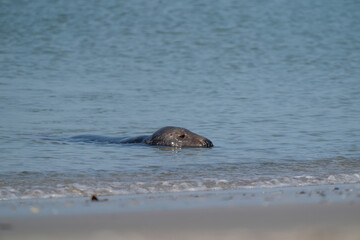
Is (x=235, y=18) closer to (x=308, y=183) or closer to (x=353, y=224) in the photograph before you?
(x=308, y=183)

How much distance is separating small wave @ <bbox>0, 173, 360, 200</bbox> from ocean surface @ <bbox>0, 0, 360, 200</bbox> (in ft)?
0.06

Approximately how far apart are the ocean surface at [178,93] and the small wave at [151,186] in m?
0.02

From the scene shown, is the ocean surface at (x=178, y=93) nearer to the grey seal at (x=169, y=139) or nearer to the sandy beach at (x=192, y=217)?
the grey seal at (x=169, y=139)

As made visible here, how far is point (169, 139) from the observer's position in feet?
31.5

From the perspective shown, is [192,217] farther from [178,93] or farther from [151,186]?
[178,93]

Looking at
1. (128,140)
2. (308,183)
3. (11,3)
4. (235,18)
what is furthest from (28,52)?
(308,183)

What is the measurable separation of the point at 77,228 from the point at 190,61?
52.1 feet

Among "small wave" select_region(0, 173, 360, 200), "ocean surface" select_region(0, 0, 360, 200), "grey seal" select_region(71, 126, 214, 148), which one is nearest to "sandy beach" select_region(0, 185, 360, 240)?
"small wave" select_region(0, 173, 360, 200)

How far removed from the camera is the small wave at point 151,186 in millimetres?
6331

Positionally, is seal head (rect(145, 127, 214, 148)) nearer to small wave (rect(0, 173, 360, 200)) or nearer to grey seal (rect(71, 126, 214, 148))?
grey seal (rect(71, 126, 214, 148))

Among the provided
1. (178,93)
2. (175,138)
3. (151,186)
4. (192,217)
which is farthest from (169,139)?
(178,93)

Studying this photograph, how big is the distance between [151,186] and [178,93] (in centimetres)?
838

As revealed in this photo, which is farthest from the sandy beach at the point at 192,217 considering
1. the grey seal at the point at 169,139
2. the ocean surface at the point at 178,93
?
the grey seal at the point at 169,139

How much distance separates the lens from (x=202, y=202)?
5762mm
